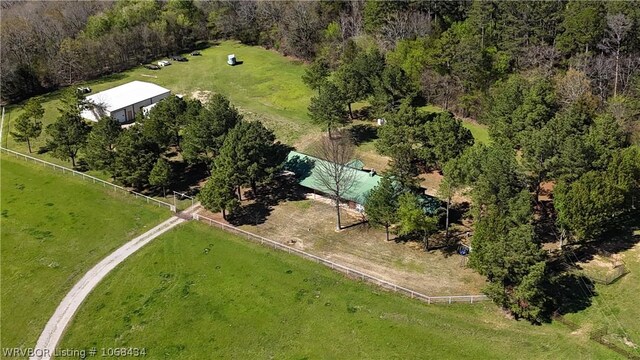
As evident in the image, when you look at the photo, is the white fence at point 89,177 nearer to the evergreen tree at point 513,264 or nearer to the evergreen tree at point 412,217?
the evergreen tree at point 412,217

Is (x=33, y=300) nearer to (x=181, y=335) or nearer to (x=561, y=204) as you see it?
(x=181, y=335)

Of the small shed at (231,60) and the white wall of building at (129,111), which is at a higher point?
the small shed at (231,60)

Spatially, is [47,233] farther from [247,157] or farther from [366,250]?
[366,250]

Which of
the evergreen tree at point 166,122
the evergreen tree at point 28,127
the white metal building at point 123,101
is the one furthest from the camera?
the white metal building at point 123,101

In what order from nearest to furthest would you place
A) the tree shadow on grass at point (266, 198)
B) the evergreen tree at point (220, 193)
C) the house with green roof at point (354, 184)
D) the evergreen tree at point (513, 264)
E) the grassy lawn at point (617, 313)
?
the evergreen tree at point (513, 264), the grassy lawn at point (617, 313), the house with green roof at point (354, 184), the evergreen tree at point (220, 193), the tree shadow on grass at point (266, 198)

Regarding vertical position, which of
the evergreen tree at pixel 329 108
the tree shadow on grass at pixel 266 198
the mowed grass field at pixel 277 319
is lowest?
the mowed grass field at pixel 277 319

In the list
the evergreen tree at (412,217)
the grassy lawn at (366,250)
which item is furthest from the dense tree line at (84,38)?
the evergreen tree at (412,217)

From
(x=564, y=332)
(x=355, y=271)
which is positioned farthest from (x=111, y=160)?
(x=564, y=332)
